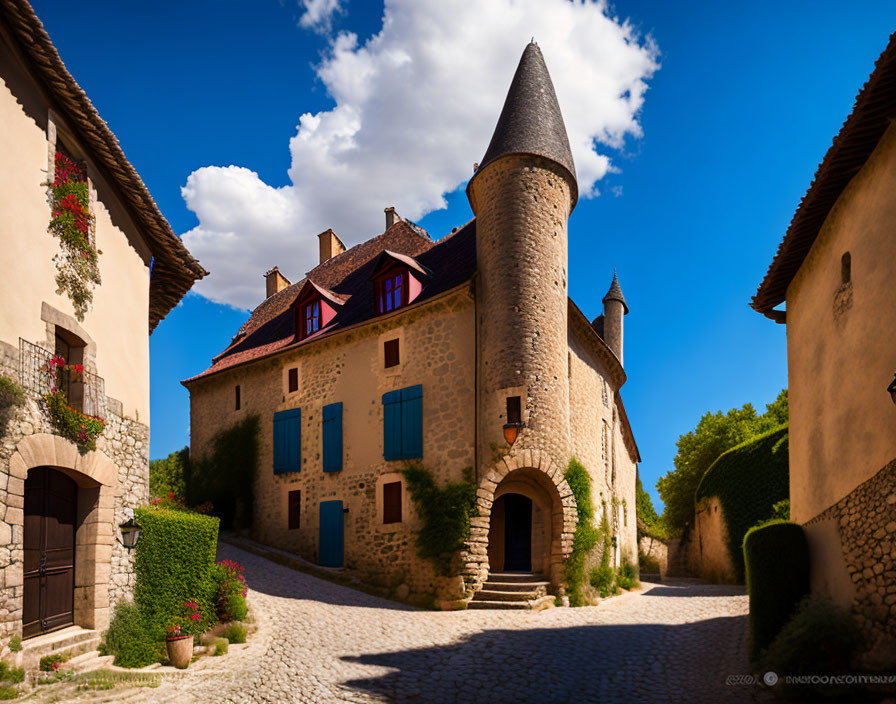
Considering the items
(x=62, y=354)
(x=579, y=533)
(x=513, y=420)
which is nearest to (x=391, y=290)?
(x=513, y=420)

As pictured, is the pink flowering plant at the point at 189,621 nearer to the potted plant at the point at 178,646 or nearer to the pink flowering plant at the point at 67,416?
the potted plant at the point at 178,646

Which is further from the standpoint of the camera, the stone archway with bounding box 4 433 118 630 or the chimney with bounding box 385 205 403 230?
the chimney with bounding box 385 205 403 230

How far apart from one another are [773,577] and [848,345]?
2933 mm

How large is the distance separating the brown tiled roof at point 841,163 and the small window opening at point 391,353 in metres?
8.60

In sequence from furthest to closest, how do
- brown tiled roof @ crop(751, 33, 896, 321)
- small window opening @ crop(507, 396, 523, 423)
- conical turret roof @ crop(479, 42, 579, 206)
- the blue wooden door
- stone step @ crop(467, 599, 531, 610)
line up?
1. the blue wooden door
2. conical turret roof @ crop(479, 42, 579, 206)
3. small window opening @ crop(507, 396, 523, 423)
4. stone step @ crop(467, 599, 531, 610)
5. brown tiled roof @ crop(751, 33, 896, 321)

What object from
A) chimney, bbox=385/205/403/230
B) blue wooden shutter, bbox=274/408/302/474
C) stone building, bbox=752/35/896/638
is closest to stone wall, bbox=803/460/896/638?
stone building, bbox=752/35/896/638

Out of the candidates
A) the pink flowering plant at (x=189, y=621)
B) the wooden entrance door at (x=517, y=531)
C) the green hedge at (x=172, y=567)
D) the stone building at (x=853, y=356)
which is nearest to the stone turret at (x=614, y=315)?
the wooden entrance door at (x=517, y=531)

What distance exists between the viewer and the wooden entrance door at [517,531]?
16062 mm

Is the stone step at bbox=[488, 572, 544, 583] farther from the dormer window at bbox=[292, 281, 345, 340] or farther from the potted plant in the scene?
the dormer window at bbox=[292, 281, 345, 340]

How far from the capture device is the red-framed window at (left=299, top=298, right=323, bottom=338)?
1881cm

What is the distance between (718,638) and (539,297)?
768cm

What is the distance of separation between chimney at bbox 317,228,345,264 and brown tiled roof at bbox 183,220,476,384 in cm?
65

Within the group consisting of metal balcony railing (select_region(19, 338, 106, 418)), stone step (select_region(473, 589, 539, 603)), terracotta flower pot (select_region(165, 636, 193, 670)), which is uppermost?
metal balcony railing (select_region(19, 338, 106, 418))

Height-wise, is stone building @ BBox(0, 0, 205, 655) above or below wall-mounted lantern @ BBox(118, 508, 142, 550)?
above
